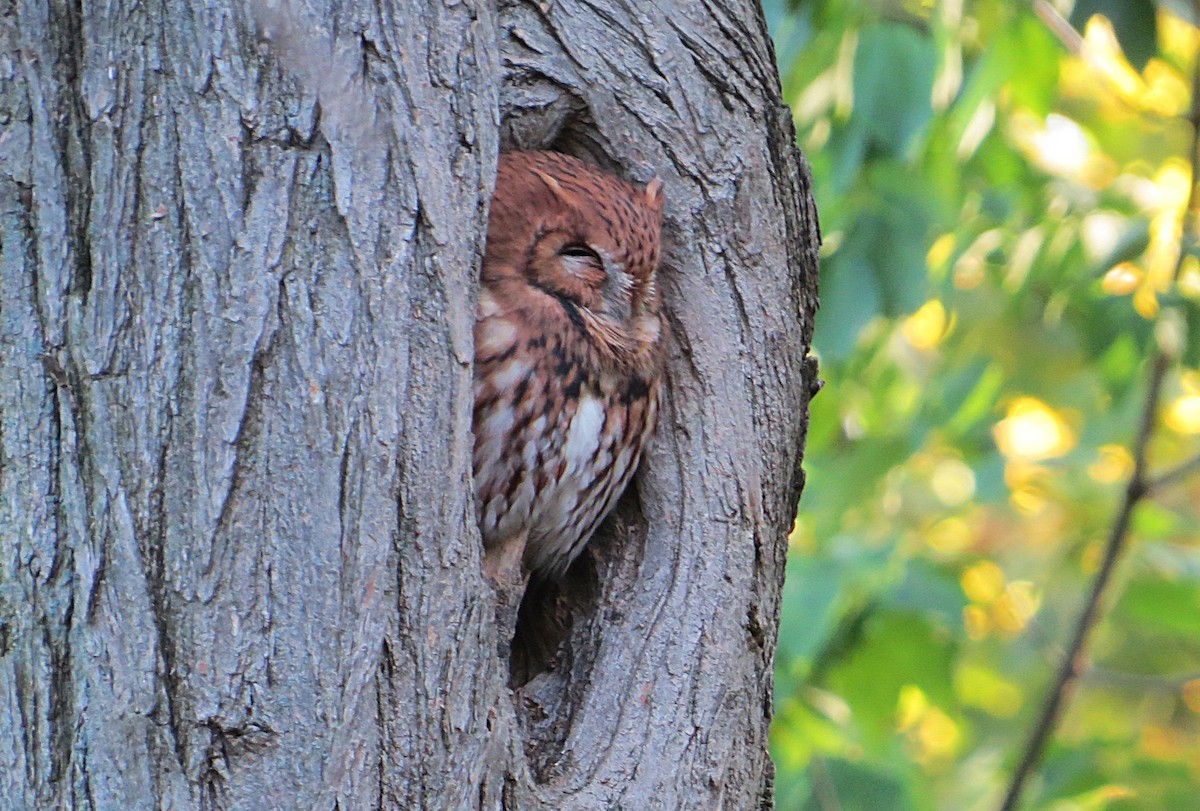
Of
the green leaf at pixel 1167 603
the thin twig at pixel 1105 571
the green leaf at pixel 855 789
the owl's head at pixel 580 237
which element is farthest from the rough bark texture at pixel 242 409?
the green leaf at pixel 1167 603

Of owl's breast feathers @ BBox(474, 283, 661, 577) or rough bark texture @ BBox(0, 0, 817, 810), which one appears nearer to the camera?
rough bark texture @ BBox(0, 0, 817, 810)

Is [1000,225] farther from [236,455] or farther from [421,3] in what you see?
[236,455]

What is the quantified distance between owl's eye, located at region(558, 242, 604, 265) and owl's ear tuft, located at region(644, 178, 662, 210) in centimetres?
11

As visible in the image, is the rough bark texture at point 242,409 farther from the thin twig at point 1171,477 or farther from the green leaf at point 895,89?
the thin twig at point 1171,477

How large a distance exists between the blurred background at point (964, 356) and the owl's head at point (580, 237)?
0.95 m

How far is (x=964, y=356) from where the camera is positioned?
3.65 m

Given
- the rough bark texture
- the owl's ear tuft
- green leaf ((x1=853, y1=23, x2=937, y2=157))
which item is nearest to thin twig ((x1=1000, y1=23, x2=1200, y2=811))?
green leaf ((x1=853, y1=23, x2=937, y2=157))

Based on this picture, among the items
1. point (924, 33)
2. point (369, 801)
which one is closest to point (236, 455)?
point (369, 801)

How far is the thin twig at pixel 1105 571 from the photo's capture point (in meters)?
2.99

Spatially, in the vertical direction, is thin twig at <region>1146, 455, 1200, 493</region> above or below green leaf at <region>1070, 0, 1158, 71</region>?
below

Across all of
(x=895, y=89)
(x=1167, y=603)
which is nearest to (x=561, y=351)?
(x=895, y=89)

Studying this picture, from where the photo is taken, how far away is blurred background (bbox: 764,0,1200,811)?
9.18ft

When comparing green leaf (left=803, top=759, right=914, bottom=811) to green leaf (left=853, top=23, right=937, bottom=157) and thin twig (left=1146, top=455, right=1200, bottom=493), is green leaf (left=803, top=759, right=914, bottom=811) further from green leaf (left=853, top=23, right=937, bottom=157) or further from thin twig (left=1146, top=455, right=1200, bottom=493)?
green leaf (left=853, top=23, right=937, bottom=157)

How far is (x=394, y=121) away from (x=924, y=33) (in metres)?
1.76
